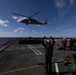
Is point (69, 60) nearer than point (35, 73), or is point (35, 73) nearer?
point (35, 73)

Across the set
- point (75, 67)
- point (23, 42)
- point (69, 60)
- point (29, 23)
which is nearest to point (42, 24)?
point (29, 23)

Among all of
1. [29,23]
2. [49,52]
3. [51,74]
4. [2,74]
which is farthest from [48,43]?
[29,23]

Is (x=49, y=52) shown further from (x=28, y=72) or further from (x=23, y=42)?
(x=23, y=42)

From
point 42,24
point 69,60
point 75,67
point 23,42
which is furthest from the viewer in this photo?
point 42,24

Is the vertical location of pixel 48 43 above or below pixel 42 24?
below

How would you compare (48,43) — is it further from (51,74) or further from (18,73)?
(18,73)

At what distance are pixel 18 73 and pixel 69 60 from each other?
4892 mm

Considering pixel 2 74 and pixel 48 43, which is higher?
pixel 48 43

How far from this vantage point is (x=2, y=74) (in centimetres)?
821

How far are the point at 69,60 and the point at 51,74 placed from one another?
3.78 meters

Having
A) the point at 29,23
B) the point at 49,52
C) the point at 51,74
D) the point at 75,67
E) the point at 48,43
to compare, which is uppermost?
the point at 29,23

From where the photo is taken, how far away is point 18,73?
8430 millimetres

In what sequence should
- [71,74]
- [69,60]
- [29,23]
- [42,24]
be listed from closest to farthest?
[71,74]
[69,60]
[29,23]
[42,24]

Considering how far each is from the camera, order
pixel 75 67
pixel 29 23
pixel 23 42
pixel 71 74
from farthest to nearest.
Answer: pixel 29 23, pixel 23 42, pixel 71 74, pixel 75 67
